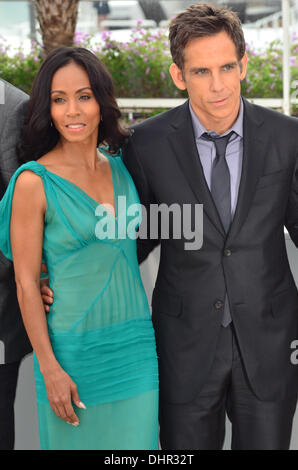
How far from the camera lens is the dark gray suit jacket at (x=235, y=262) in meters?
2.33

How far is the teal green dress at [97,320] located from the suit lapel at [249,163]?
36 centimetres

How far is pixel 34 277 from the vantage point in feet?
7.34

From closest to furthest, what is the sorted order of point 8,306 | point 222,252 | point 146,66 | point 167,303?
1. point 222,252
2. point 167,303
3. point 8,306
4. point 146,66

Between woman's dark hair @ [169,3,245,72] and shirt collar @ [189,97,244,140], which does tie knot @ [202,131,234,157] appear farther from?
woman's dark hair @ [169,3,245,72]

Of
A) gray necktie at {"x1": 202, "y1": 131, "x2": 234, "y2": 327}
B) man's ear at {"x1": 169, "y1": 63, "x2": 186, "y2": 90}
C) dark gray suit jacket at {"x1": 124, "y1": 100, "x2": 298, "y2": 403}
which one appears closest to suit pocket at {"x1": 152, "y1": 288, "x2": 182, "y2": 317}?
dark gray suit jacket at {"x1": 124, "y1": 100, "x2": 298, "y2": 403}

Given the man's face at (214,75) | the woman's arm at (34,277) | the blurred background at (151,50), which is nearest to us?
the woman's arm at (34,277)

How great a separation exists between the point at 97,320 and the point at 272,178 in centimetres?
79

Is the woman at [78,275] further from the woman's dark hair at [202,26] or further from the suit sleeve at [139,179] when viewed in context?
the woman's dark hair at [202,26]

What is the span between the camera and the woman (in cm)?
223

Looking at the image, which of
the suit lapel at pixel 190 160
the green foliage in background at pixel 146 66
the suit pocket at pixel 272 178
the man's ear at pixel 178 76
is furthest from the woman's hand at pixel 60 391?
the green foliage in background at pixel 146 66

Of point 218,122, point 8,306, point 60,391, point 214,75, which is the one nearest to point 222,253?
point 218,122

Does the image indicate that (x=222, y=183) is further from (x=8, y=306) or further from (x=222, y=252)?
(x=8, y=306)

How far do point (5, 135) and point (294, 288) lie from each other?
1210 millimetres
